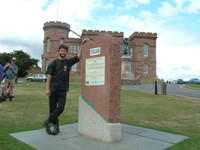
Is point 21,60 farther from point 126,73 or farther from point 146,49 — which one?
point 126,73

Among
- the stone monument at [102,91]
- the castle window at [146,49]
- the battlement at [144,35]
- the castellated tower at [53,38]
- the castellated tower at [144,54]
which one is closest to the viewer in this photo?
the stone monument at [102,91]

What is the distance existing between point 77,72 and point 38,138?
144 ft

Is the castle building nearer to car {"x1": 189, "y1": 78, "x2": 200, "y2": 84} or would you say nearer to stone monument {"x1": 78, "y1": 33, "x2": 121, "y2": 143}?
car {"x1": 189, "y1": 78, "x2": 200, "y2": 84}

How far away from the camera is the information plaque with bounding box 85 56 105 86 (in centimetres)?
404

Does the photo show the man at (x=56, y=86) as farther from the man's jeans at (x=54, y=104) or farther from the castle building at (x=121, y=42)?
A: the castle building at (x=121, y=42)

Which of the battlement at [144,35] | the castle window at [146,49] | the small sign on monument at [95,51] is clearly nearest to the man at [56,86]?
the small sign on monument at [95,51]

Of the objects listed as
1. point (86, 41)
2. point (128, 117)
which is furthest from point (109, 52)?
point (128, 117)

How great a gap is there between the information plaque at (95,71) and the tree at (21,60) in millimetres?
50347

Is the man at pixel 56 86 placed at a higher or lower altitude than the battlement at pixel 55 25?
lower

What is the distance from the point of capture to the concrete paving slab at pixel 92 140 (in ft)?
11.5

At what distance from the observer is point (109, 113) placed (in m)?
3.83

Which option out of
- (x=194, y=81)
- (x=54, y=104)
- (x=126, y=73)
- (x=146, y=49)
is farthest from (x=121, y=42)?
(x=54, y=104)

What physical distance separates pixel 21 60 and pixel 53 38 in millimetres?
11970

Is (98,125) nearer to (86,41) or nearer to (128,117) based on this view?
(86,41)
